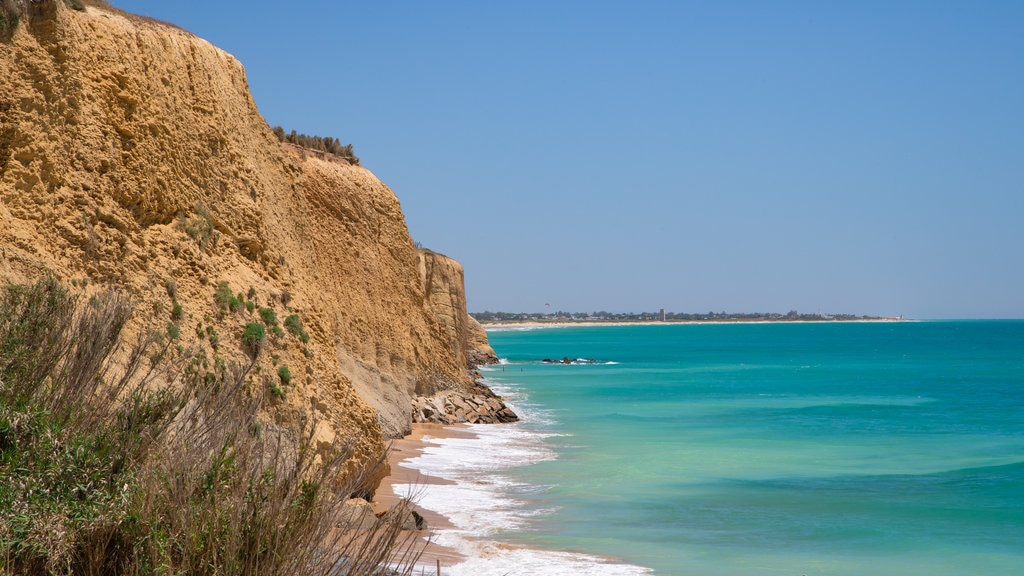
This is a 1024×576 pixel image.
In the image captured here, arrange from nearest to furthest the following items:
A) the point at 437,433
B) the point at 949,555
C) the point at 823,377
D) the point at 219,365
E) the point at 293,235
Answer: the point at 219,365, the point at 949,555, the point at 293,235, the point at 437,433, the point at 823,377

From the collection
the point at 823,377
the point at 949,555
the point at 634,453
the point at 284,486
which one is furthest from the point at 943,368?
the point at 284,486

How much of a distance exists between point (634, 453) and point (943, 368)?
6454 centimetres

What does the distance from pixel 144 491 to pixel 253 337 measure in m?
8.53

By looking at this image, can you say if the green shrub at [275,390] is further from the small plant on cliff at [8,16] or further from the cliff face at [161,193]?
the small plant on cliff at [8,16]

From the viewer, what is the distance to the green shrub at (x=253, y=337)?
47.6 ft

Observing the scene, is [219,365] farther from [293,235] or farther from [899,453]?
[899,453]

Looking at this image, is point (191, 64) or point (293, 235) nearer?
point (191, 64)

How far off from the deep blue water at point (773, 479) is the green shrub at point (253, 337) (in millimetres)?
5174

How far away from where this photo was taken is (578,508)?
19500mm

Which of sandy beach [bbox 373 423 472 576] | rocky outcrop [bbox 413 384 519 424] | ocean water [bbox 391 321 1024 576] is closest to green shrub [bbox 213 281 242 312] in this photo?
sandy beach [bbox 373 423 472 576]

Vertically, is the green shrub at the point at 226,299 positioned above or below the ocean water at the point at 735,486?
above

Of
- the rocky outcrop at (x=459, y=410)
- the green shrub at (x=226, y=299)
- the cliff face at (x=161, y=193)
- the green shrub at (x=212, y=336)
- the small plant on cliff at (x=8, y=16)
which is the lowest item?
the rocky outcrop at (x=459, y=410)

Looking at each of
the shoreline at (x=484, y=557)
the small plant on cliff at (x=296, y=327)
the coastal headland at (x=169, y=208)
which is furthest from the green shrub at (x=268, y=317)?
the shoreline at (x=484, y=557)

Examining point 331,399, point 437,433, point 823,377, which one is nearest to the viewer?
point 331,399
